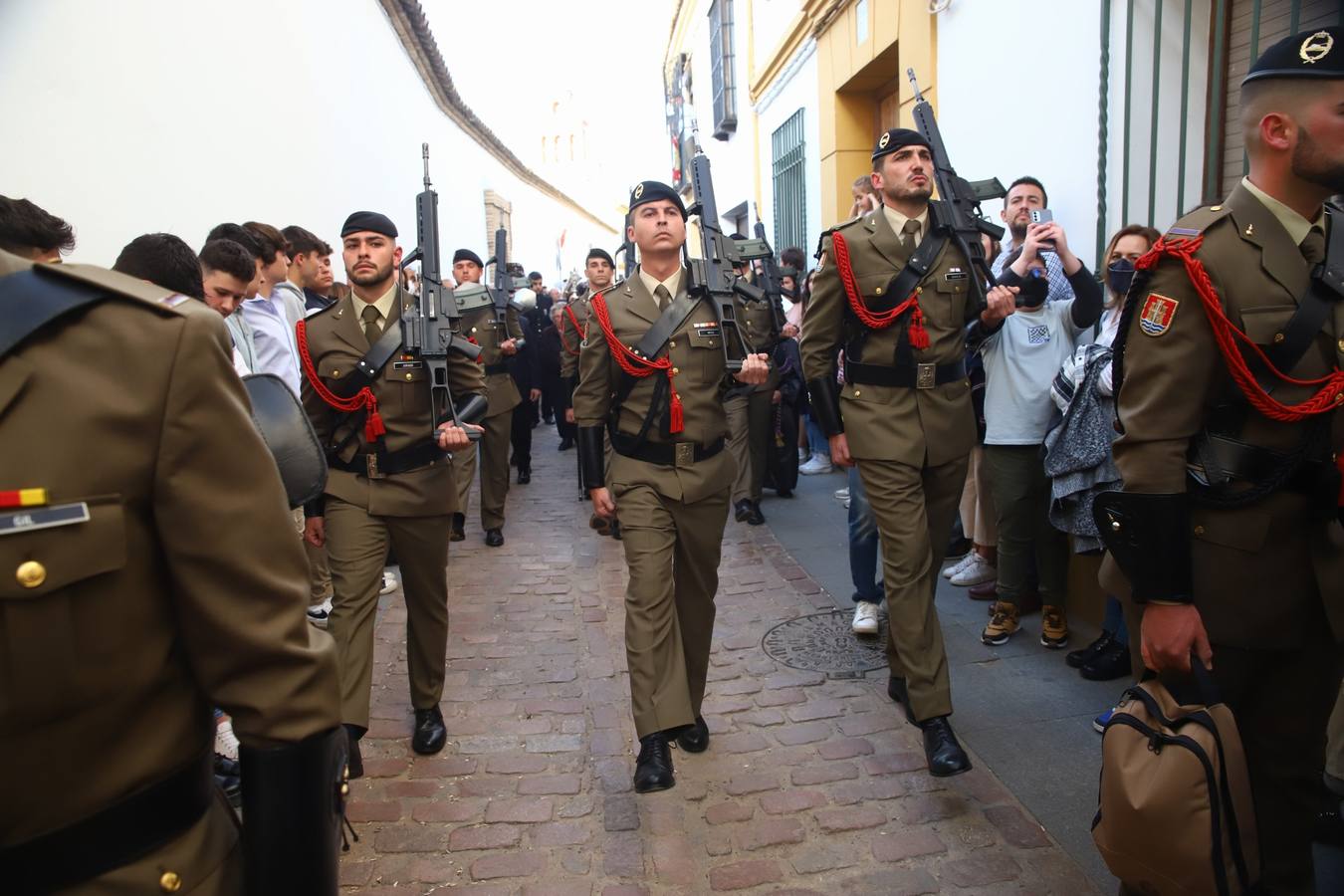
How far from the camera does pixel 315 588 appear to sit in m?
5.49

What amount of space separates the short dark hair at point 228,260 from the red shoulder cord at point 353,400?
392 mm

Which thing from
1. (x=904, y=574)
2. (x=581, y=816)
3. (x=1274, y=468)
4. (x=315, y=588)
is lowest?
(x=581, y=816)

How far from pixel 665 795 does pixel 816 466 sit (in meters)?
5.98

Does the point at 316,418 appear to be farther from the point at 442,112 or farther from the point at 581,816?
the point at 442,112

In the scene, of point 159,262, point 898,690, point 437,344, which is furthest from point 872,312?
point 159,262

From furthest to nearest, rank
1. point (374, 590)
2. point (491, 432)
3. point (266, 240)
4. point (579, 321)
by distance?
1. point (579, 321)
2. point (491, 432)
3. point (266, 240)
4. point (374, 590)

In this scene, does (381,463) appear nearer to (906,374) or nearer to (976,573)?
(906,374)

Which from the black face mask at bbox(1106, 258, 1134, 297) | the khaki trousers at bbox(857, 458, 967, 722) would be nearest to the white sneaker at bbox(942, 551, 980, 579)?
the khaki trousers at bbox(857, 458, 967, 722)

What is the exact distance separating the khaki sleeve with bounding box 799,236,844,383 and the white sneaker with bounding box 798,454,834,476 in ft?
17.2

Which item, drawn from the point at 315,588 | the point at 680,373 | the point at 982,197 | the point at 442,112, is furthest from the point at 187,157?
the point at 442,112

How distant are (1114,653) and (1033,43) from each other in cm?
355

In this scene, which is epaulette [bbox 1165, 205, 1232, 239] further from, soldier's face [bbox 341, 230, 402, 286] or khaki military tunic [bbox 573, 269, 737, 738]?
soldier's face [bbox 341, 230, 402, 286]

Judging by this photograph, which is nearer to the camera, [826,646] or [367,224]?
[367,224]

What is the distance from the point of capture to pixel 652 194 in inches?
153
